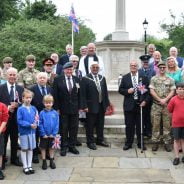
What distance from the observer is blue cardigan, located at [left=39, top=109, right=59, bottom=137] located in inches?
294

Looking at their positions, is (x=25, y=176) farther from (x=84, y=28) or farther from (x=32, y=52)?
(x=84, y=28)

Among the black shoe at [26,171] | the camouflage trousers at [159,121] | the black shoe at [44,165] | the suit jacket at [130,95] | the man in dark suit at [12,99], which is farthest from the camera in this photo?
the suit jacket at [130,95]

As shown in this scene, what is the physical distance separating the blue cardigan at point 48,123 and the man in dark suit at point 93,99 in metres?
1.26

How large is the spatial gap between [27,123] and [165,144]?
10.4 ft

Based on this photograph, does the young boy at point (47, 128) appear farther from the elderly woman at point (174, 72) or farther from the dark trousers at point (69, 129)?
the elderly woman at point (174, 72)

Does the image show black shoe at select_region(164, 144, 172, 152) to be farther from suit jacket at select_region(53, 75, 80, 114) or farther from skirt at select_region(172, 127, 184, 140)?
suit jacket at select_region(53, 75, 80, 114)

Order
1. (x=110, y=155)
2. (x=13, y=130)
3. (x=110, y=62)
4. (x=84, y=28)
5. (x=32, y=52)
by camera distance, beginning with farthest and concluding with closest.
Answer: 1. (x=84, y=28)
2. (x=32, y=52)
3. (x=110, y=62)
4. (x=110, y=155)
5. (x=13, y=130)

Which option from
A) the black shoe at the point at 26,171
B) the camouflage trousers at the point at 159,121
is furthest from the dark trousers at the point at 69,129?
the camouflage trousers at the point at 159,121

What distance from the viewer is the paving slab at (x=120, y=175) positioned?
6.64 meters

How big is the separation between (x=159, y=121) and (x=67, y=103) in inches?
79.4

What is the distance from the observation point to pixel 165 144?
8648 millimetres

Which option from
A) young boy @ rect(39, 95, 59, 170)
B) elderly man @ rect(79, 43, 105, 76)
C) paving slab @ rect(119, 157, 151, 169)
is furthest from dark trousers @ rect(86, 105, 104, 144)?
young boy @ rect(39, 95, 59, 170)

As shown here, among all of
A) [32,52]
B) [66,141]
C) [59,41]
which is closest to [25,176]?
[66,141]

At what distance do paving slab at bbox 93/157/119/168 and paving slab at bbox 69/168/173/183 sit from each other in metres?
0.27
